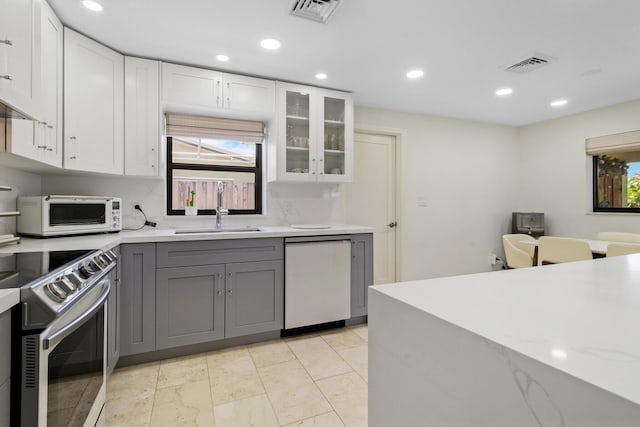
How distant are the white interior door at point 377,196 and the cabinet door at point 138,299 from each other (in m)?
2.18

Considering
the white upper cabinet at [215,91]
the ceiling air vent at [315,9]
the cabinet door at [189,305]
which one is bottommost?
the cabinet door at [189,305]

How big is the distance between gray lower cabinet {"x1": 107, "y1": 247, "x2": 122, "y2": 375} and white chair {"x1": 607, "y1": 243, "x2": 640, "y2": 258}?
12.1ft

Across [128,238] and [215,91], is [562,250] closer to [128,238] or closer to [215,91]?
[215,91]

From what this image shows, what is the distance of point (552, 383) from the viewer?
0.44 m

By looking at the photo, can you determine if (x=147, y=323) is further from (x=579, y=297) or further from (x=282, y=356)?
(x=579, y=297)

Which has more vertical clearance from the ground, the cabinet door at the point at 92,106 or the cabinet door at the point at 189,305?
the cabinet door at the point at 92,106

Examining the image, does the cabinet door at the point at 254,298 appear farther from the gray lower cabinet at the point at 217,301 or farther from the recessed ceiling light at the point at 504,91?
the recessed ceiling light at the point at 504,91

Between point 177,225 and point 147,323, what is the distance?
0.96m

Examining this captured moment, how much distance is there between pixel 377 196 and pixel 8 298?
348cm

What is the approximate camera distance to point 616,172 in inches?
155

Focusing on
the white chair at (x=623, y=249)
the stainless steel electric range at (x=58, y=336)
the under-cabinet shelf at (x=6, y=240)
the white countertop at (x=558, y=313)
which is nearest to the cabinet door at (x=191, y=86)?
the under-cabinet shelf at (x=6, y=240)

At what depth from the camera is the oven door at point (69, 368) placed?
89 cm

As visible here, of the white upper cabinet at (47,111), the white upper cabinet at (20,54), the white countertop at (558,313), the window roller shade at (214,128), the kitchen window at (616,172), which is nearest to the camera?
the white countertop at (558,313)

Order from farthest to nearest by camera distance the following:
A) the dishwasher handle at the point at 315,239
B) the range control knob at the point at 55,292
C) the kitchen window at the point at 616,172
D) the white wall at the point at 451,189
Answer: the white wall at the point at 451,189 → the kitchen window at the point at 616,172 → the dishwasher handle at the point at 315,239 → the range control knob at the point at 55,292
